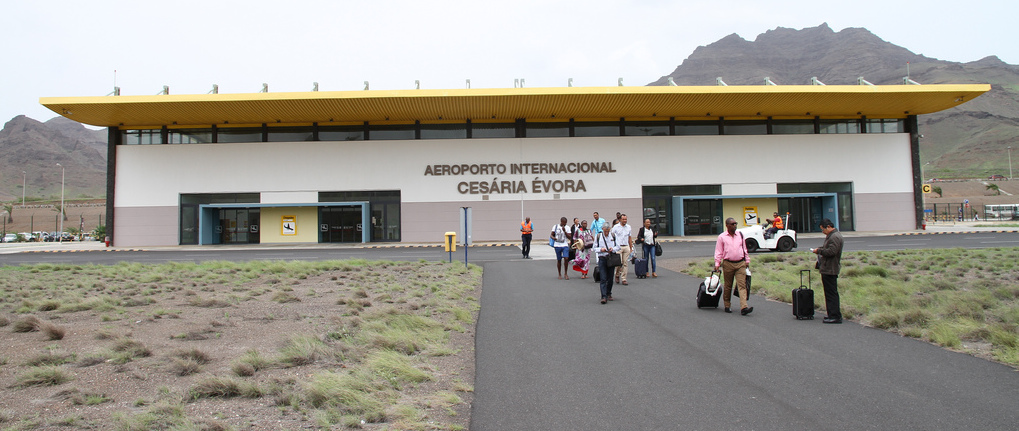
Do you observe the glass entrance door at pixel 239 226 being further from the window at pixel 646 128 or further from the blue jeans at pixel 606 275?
the blue jeans at pixel 606 275

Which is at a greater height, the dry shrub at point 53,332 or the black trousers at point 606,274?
the black trousers at point 606,274

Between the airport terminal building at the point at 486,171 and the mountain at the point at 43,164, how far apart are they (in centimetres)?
10896

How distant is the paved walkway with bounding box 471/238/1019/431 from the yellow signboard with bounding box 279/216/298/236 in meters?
32.0

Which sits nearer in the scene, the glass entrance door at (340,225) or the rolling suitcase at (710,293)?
the rolling suitcase at (710,293)

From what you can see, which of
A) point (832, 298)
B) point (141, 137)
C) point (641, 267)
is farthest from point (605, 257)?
point (141, 137)

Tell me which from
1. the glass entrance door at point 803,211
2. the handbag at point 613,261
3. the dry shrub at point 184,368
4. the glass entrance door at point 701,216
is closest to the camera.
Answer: the dry shrub at point 184,368

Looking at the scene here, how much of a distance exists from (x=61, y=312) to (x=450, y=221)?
2764 centimetres

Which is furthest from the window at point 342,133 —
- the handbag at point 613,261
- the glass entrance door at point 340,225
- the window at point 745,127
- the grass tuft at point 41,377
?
the grass tuft at point 41,377

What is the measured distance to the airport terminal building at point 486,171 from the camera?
37.7 meters

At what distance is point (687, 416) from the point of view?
4.71m

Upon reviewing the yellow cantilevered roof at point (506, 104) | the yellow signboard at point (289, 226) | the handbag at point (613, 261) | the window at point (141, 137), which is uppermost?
the yellow cantilevered roof at point (506, 104)

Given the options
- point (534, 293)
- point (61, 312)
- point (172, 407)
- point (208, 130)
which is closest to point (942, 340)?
point (534, 293)

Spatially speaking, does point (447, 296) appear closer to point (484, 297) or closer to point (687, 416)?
point (484, 297)

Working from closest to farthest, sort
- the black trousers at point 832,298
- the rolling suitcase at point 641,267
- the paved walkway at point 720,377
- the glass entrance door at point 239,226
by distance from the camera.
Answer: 1. the paved walkway at point 720,377
2. the black trousers at point 832,298
3. the rolling suitcase at point 641,267
4. the glass entrance door at point 239,226
